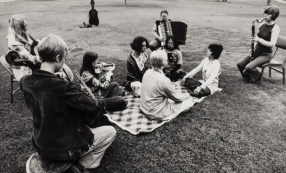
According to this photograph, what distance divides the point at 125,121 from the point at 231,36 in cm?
864

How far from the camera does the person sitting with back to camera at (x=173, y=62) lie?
6807 mm

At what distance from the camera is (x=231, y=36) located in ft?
37.9

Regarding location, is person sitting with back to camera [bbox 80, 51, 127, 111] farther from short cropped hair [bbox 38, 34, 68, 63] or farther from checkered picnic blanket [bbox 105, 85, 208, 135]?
short cropped hair [bbox 38, 34, 68, 63]


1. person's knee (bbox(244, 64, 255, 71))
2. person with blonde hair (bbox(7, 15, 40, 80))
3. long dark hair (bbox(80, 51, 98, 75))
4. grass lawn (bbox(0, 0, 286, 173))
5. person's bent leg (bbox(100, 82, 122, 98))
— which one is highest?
person with blonde hair (bbox(7, 15, 40, 80))

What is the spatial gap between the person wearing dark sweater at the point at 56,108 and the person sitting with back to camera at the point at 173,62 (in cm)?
407

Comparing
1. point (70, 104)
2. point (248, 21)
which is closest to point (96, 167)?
point (70, 104)

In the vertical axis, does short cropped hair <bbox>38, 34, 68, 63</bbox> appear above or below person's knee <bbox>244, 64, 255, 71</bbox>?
above

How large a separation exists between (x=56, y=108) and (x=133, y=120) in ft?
7.71

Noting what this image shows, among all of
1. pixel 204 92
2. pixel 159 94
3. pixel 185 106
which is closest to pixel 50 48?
pixel 159 94

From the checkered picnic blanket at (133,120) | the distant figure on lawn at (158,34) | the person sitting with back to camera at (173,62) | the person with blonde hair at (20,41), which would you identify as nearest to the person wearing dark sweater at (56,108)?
the checkered picnic blanket at (133,120)

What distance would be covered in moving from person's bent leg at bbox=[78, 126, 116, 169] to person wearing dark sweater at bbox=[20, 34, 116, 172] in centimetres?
23

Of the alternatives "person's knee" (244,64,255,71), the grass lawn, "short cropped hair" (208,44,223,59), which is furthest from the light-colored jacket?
"person's knee" (244,64,255,71)

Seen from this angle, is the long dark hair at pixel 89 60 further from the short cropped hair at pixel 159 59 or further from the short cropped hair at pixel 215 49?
the short cropped hair at pixel 215 49

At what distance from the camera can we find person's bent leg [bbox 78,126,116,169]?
325 centimetres
